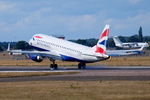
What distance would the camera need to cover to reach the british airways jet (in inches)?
2418

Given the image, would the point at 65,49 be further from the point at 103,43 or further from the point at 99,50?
the point at 103,43

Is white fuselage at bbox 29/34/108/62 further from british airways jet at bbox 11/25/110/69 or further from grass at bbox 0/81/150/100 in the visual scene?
grass at bbox 0/81/150/100

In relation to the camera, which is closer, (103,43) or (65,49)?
(103,43)

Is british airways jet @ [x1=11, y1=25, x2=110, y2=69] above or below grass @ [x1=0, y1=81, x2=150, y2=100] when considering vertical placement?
above

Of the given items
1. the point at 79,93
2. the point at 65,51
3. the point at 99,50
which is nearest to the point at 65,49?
the point at 65,51

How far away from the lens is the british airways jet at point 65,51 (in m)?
61.4

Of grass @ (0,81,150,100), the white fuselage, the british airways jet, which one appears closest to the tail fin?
the british airways jet

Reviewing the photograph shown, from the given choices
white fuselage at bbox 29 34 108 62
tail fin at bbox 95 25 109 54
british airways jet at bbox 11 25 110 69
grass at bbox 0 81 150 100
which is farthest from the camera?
white fuselage at bbox 29 34 108 62

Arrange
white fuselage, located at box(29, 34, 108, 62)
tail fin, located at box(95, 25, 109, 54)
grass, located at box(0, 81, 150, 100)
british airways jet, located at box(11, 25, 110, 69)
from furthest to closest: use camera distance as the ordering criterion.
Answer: white fuselage, located at box(29, 34, 108, 62) < british airways jet, located at box(11, 25, 110, 69) < tail fin, located at box(95, 25, 109, 54) < grass, located at box(0, 81, 150, 100)

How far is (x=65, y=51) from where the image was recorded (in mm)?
66750

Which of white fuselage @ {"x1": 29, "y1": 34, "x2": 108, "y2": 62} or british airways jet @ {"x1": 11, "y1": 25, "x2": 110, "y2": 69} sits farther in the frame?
white fuselage @ {"x1": 29, "y1": 34, "x2": 108, "y2": 62}

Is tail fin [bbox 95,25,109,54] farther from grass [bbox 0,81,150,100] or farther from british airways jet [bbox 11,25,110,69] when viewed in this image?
grass [bbox 0,81,150,100]

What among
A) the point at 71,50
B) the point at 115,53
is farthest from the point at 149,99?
the point at 115,53

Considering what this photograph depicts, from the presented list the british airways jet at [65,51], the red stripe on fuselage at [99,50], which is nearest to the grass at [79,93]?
the red stripe on fuselage at [99,50]
